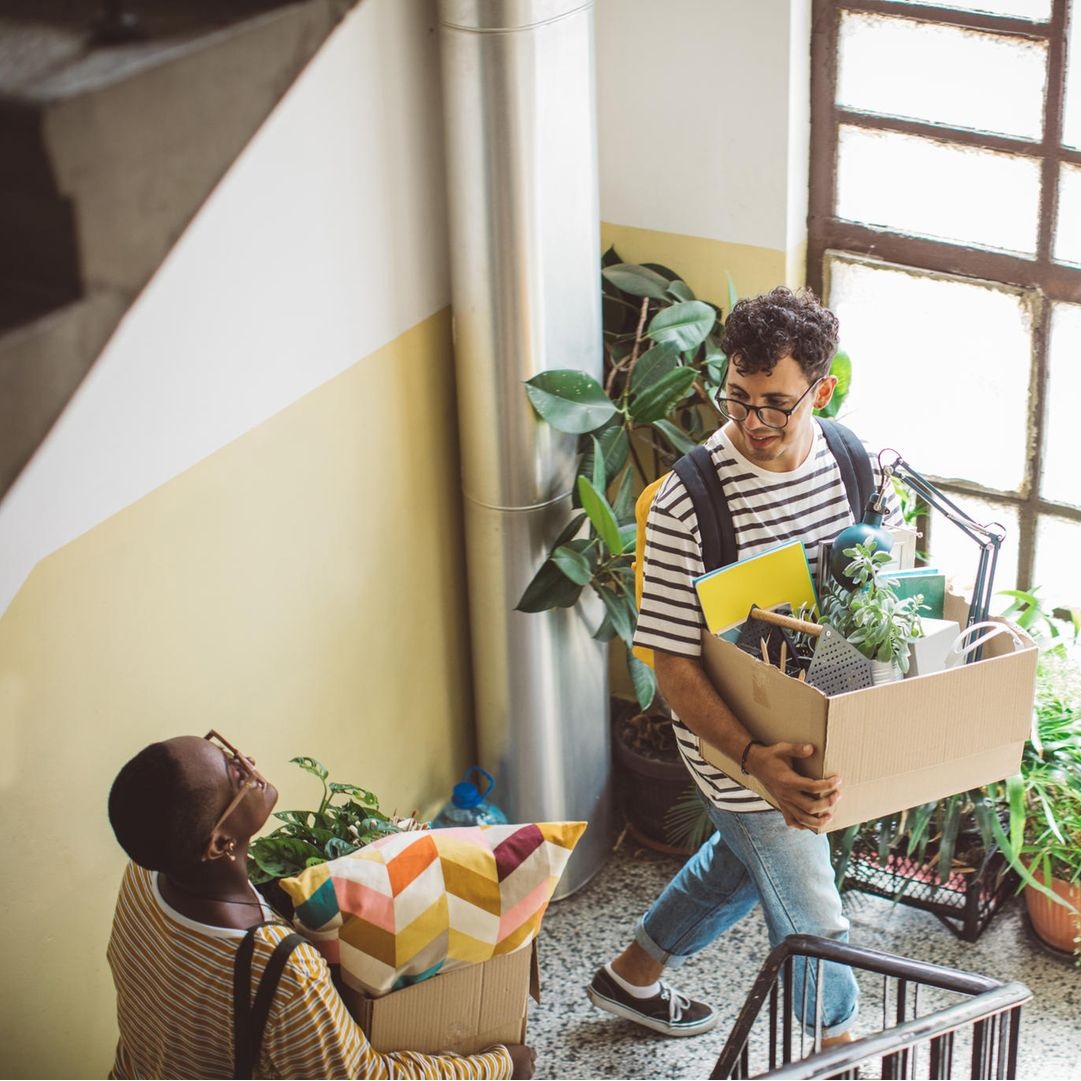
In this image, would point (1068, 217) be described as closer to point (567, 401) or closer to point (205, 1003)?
point (567, 401)

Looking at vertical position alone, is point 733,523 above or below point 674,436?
above

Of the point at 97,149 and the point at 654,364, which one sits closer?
the point at 97,149

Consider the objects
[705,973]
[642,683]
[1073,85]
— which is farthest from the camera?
[705,973]

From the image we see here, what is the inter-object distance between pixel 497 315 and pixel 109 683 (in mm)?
1135

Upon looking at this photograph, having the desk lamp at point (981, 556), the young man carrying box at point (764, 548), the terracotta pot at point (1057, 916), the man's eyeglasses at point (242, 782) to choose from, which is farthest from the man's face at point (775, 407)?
the terracotta pot at point (1057, 916)

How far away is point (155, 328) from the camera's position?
2461 mm

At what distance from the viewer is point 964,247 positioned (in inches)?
130

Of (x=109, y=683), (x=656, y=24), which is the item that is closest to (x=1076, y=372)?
(x=656, y=24)

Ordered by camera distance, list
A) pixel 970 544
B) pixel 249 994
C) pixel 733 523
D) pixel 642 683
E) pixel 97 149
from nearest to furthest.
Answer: pixel 97 149 → pixel 249 994 → pixel 733 523 → pixel 642 683 → pixel 970 544

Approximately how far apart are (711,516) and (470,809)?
1312 millimetres

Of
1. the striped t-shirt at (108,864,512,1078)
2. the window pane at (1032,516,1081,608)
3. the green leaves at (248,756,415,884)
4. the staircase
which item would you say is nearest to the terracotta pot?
the window pane at (1032,516,1081,608)

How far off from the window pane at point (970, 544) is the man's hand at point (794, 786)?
1.38 metres

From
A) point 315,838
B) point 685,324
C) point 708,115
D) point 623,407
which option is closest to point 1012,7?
point 708,115

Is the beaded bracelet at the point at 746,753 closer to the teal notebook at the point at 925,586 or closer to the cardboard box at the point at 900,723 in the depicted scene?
the cardboard box at the point at 900,723
